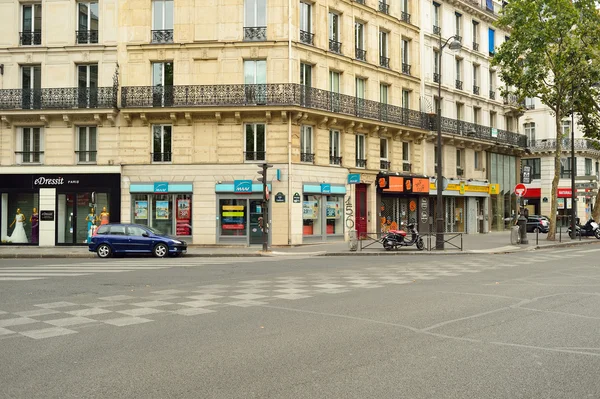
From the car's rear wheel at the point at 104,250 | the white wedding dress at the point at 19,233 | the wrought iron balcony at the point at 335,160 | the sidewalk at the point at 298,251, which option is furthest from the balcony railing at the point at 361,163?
the white wedding dress at the point at 19,233

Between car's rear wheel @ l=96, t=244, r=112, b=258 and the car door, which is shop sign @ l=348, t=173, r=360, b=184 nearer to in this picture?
the car door

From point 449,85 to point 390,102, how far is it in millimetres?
6739

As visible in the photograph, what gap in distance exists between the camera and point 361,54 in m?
30.5

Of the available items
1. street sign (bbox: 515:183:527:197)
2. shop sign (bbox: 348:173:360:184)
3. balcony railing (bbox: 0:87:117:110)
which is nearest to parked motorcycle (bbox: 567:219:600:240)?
street sign (bbox: 515:183:527:197)

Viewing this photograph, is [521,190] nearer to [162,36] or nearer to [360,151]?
[360,151]

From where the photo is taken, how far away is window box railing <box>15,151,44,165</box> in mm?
27406

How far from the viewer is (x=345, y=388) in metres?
4.90

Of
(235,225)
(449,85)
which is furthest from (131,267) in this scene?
(449,85)

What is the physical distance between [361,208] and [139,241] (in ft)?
42.5

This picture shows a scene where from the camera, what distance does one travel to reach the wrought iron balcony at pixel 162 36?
27.1 metres

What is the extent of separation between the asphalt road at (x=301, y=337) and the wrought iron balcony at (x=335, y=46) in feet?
60.1

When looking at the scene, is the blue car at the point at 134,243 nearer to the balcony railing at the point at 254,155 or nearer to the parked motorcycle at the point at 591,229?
the balcony railing at the point at 254,155

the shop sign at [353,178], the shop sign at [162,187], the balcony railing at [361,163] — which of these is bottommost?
the shop sign at [162,187]

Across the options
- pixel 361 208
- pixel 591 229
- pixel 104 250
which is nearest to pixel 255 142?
pixel 361 208
